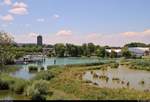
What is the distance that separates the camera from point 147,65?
54500 mm

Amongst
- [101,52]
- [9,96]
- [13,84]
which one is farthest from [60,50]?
[9,96]

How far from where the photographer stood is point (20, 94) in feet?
83.7

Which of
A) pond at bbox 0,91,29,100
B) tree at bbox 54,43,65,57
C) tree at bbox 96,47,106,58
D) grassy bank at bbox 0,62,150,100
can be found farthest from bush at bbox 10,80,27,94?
tree at bbox 54,43,65,57

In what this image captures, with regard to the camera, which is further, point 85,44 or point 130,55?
point 85,44

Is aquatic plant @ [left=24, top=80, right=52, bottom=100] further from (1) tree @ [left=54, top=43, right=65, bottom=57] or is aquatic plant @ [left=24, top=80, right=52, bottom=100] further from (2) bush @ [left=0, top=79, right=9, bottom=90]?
(1) tree @ [left=54, top=43, right=65, bottom=57]

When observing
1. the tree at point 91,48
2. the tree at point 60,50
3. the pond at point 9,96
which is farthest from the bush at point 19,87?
the tree at point 91,48

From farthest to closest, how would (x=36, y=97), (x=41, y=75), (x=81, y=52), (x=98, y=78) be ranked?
1. (x=81, y=52)
2. (x=98, y=78)
3. (x=41, y=75)
4. (x=36, y=97)

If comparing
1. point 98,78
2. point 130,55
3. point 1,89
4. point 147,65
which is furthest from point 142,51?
point 1,89

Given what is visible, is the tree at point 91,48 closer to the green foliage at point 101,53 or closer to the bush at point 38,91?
the green foliage at point 101,53

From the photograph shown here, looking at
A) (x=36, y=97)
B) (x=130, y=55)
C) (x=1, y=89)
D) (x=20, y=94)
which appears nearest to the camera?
(x=36, y=97)

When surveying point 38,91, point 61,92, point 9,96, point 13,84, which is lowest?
point 9,96

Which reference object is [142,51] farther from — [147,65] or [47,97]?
[47,97]

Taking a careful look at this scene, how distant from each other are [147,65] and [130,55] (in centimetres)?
3630

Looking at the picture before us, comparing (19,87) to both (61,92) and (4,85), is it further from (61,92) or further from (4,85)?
(61,92)
